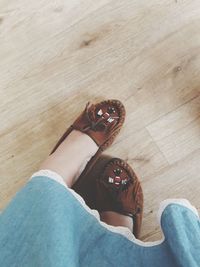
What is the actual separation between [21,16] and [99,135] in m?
0.39

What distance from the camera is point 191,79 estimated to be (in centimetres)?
97

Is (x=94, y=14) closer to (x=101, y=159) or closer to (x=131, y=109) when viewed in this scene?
(x=131, y=109)

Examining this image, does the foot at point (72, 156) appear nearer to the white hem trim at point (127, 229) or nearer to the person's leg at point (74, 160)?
the person's leg at point (74, 160)

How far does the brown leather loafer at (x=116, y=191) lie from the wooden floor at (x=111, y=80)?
34mm

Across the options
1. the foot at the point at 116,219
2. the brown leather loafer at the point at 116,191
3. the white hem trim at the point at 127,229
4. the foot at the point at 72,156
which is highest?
the foot at the point at 72,156

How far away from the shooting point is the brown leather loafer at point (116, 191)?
2.90 ft

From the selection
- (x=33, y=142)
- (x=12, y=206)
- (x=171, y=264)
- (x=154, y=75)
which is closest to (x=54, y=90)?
(x=33, y=142)

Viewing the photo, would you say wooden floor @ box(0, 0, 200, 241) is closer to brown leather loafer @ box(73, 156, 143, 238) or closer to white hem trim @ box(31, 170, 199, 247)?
brown leather loafer @ box(73, 156, 143, 238)

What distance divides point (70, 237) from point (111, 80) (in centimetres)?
46

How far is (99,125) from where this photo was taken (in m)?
0.92

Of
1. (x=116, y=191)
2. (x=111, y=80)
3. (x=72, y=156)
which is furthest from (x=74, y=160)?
(x=111, y=80)

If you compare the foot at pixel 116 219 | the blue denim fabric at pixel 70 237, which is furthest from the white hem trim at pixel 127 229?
the foot at pixel 116 219

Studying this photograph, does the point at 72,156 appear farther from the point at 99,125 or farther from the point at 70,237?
the point at 70,237

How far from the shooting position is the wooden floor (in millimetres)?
935
